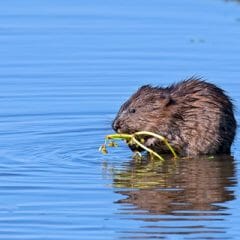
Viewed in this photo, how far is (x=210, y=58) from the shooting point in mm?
18516

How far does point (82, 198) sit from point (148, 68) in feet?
20.6

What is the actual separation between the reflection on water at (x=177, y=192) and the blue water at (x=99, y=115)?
12mm

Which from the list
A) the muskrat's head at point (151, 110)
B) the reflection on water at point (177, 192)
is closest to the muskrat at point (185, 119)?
the muskrat's head at point (151, 110)

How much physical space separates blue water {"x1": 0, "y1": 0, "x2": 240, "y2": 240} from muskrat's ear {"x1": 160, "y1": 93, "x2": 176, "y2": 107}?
658 mm

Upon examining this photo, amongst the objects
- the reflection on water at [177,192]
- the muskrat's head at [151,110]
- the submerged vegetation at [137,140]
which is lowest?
the reflection on water at [177,192]

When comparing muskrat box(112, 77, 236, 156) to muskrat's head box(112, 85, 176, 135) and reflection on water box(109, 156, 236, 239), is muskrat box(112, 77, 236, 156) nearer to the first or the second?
muskrat's head box(112, 85, 176, 135)

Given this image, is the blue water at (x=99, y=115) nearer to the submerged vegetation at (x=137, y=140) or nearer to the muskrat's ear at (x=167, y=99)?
the submerged vegetation at (x=137, y=140)

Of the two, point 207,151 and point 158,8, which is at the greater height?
point 158,8

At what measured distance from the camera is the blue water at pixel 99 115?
11.2m

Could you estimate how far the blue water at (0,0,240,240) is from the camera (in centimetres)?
1120

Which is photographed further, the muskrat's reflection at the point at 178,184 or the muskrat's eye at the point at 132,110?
the muskrat's eye at the point at 132,110

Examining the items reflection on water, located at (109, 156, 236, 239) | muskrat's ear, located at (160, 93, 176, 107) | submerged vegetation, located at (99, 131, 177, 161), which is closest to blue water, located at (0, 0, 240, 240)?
reflection on water, located at (109, 156, 236, 239)

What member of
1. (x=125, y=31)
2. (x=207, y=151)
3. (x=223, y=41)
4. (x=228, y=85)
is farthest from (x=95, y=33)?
(x=207, y=151)

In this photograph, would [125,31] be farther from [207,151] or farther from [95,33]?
[207,151]
